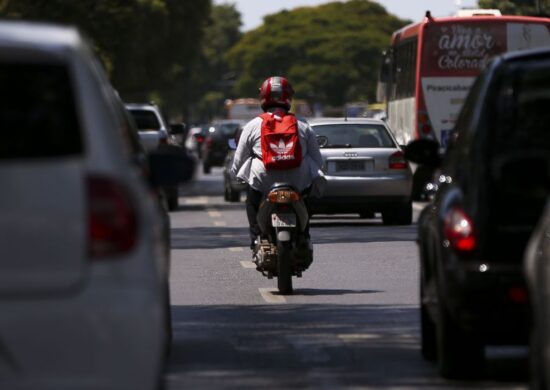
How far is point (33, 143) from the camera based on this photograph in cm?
681

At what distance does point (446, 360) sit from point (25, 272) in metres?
3.60

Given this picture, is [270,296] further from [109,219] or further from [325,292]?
[109,219]

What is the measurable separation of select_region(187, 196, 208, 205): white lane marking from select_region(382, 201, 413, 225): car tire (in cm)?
1134

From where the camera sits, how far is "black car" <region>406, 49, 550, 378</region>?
29.2ft

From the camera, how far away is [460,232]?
9023 mm

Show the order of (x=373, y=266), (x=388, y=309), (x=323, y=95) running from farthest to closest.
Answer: (x=323, y=95) → (x=373, y=266) → (x=388, y=309)

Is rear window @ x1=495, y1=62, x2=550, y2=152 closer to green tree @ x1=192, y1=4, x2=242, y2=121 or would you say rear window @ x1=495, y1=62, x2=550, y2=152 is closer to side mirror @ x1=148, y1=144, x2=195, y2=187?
side mirror @ x1=148, y1=144, x2=195, y2=187

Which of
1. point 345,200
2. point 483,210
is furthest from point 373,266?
point 483,210

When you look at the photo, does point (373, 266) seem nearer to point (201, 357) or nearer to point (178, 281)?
point (178, 281)

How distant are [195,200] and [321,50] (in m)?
116

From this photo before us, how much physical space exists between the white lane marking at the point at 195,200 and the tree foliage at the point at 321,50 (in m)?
108

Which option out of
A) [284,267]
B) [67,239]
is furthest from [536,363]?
[284,267]

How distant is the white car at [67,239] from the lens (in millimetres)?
6637

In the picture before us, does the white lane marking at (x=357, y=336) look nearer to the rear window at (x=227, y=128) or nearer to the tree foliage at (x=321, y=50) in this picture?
the rear window at (x=227, y=128)
